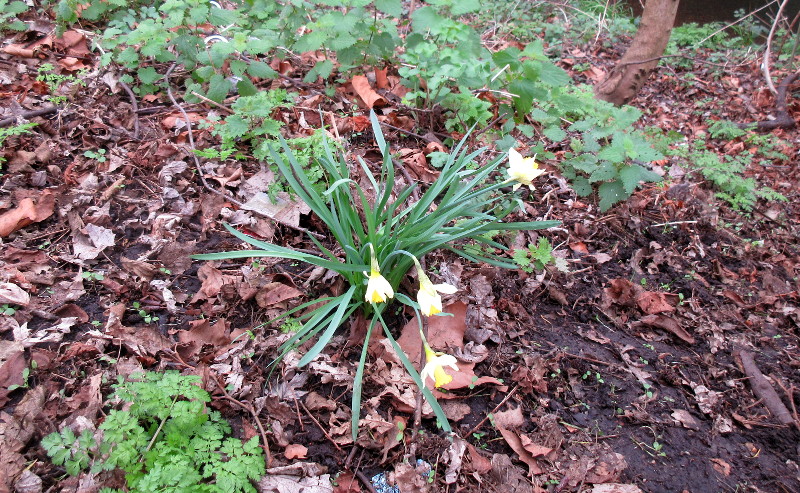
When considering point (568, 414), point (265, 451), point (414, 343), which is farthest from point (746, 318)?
point (265, 451)

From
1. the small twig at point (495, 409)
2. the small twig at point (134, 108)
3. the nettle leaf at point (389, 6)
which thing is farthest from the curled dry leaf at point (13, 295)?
the nettle leaf at point (389, 6)

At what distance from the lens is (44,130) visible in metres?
2.61

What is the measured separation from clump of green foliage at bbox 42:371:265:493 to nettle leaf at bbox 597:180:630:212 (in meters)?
2.26

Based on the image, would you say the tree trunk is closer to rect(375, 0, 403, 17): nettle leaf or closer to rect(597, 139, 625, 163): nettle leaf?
rect(597, 139, 625, 163): nettle leaf

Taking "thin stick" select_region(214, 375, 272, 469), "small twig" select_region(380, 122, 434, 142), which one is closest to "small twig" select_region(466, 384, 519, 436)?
"thin stick" select_region(214, 375, 272, 469)

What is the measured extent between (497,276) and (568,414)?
728 mm

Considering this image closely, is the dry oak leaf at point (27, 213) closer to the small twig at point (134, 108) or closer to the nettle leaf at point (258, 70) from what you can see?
the small twig at point (134, 108)

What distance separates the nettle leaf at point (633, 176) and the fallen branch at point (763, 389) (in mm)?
988

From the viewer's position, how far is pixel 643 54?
3.89 m

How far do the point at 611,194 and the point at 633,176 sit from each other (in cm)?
15

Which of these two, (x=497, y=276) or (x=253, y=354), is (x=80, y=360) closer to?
(x=253, y=354)

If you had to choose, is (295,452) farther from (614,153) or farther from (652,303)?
(614,153)

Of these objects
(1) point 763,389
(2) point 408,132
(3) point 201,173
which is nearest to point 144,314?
(3) point 201,173

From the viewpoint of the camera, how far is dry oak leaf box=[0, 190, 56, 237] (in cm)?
210
